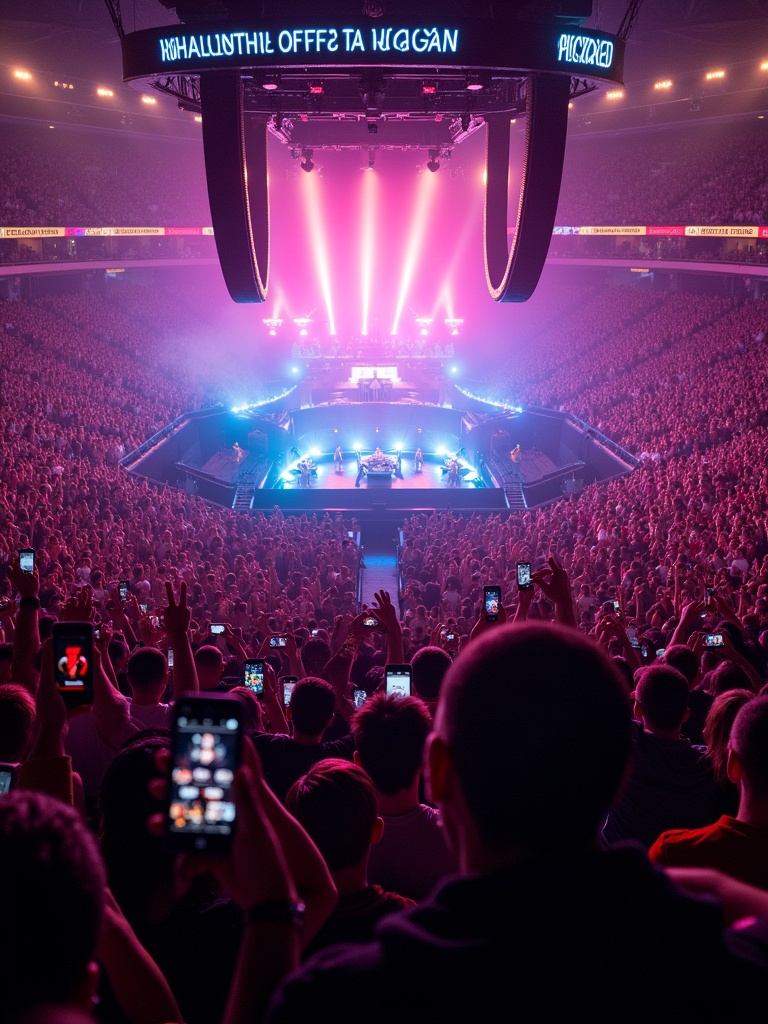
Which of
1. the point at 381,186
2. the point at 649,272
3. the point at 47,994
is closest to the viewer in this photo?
the point at 47,994

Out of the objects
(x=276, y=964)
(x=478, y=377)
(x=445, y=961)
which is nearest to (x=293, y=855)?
(x=276, y=964)

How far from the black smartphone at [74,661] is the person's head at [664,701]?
2.37 metres

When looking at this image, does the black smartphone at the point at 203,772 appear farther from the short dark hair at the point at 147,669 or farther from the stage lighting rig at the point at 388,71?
the stage lighting rig at the point at 388,71

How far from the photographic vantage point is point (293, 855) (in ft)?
5.87

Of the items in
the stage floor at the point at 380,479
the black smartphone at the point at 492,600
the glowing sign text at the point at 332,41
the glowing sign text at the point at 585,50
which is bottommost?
the black smartphone at the point at 492,600

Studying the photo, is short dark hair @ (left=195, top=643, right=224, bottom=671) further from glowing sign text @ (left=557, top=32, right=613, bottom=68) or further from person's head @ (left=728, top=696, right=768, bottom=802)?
glowing sign text @ (left=557, top=32, right=613, bottom=68)

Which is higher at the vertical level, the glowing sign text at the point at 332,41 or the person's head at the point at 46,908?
the glowing sign text at the point at 332,41

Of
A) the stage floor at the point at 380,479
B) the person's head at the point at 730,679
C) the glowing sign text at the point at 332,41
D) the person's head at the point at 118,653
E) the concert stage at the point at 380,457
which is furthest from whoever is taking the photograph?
the stage floor at the point at 380,479

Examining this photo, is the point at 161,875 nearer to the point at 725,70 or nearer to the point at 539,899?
the point at 539,899

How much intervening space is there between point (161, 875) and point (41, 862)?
121 cm

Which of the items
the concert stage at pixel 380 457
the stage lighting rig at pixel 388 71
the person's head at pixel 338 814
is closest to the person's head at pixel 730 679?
the person's head at pixel 338 814

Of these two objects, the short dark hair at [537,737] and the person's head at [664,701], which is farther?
the person's head at [664,701]

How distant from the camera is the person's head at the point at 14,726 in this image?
316 centimetres

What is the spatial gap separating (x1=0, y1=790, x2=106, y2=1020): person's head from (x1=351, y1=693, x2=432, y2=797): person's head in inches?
71.2
